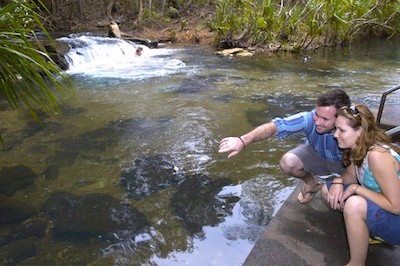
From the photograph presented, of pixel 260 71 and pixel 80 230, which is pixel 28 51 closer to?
pixel 80 230

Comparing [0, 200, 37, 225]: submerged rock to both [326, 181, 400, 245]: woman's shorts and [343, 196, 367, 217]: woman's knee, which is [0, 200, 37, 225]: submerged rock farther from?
[326, 181, 400, 245]: woman's shorts

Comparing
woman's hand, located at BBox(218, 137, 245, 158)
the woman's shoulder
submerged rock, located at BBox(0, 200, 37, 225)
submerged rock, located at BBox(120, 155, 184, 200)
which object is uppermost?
the woman's shoulder

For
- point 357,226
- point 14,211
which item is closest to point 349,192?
point 357,226

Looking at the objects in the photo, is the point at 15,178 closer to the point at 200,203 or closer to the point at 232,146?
the point at 200,203

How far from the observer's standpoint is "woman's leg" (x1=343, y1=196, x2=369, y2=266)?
211cm

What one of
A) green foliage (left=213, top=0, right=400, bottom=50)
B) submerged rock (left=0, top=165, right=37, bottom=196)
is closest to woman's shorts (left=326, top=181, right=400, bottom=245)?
submerged rock (left=0, top=165, right=37, bottom=196)

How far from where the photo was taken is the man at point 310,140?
Answer: 2.60 metres

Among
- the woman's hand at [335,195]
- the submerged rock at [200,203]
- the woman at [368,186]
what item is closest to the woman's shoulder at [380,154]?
the woman at [368,186]

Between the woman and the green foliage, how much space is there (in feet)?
37.7

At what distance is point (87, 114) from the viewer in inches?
260

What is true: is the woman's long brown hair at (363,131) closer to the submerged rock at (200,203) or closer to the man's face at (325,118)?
the man's face at (325,118)

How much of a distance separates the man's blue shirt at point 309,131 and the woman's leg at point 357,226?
2.75ft

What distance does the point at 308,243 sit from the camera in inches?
101

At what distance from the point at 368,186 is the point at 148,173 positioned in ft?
8.97
